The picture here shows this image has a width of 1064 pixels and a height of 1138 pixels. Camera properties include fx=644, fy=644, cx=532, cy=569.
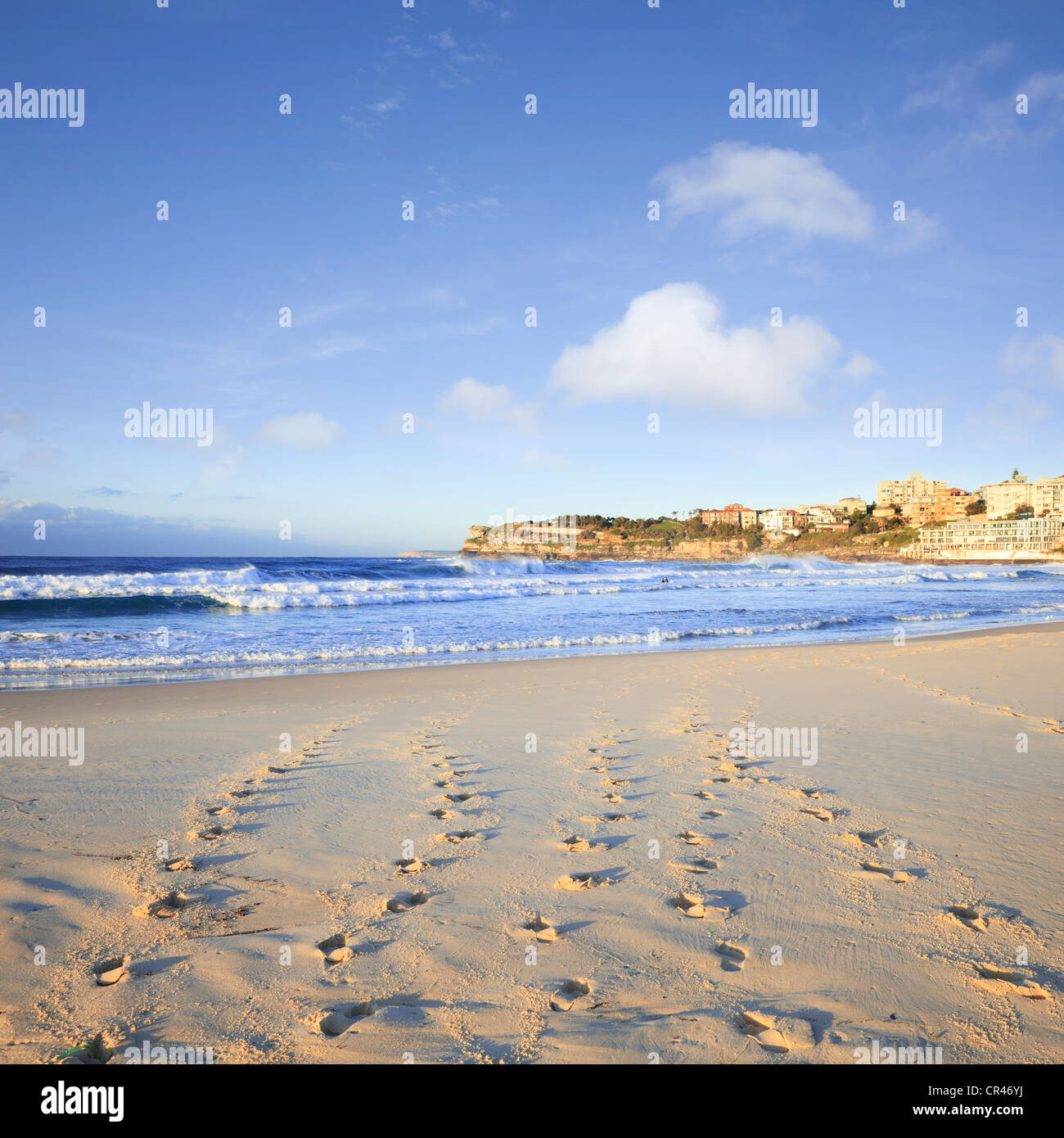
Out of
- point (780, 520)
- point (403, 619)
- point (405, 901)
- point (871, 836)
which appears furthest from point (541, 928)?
point (780, 520)

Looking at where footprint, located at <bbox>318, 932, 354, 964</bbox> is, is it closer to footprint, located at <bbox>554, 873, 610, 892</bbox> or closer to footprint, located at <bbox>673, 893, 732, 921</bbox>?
footprint, located at <bbox>554, 873, 610, 892</bbox>

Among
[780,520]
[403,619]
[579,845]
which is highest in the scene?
[780,520]

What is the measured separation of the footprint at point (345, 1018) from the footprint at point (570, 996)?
0.74 metres

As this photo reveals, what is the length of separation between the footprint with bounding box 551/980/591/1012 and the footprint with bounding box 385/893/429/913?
3.33ft

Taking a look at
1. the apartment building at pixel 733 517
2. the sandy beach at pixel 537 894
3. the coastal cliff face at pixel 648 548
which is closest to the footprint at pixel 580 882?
the sandy beach at pixel 537 894

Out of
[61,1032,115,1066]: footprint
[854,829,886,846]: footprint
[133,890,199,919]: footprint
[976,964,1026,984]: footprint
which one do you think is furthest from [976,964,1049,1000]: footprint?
[133,890,199,919]: footprint

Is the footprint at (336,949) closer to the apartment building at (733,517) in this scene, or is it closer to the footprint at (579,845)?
the footprint at (579,845)

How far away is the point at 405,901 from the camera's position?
347 centimetres

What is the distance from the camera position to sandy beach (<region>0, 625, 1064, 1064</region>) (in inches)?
98.0

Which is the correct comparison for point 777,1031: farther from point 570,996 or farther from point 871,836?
point 871,836

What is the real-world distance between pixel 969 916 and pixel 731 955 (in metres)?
1.36
